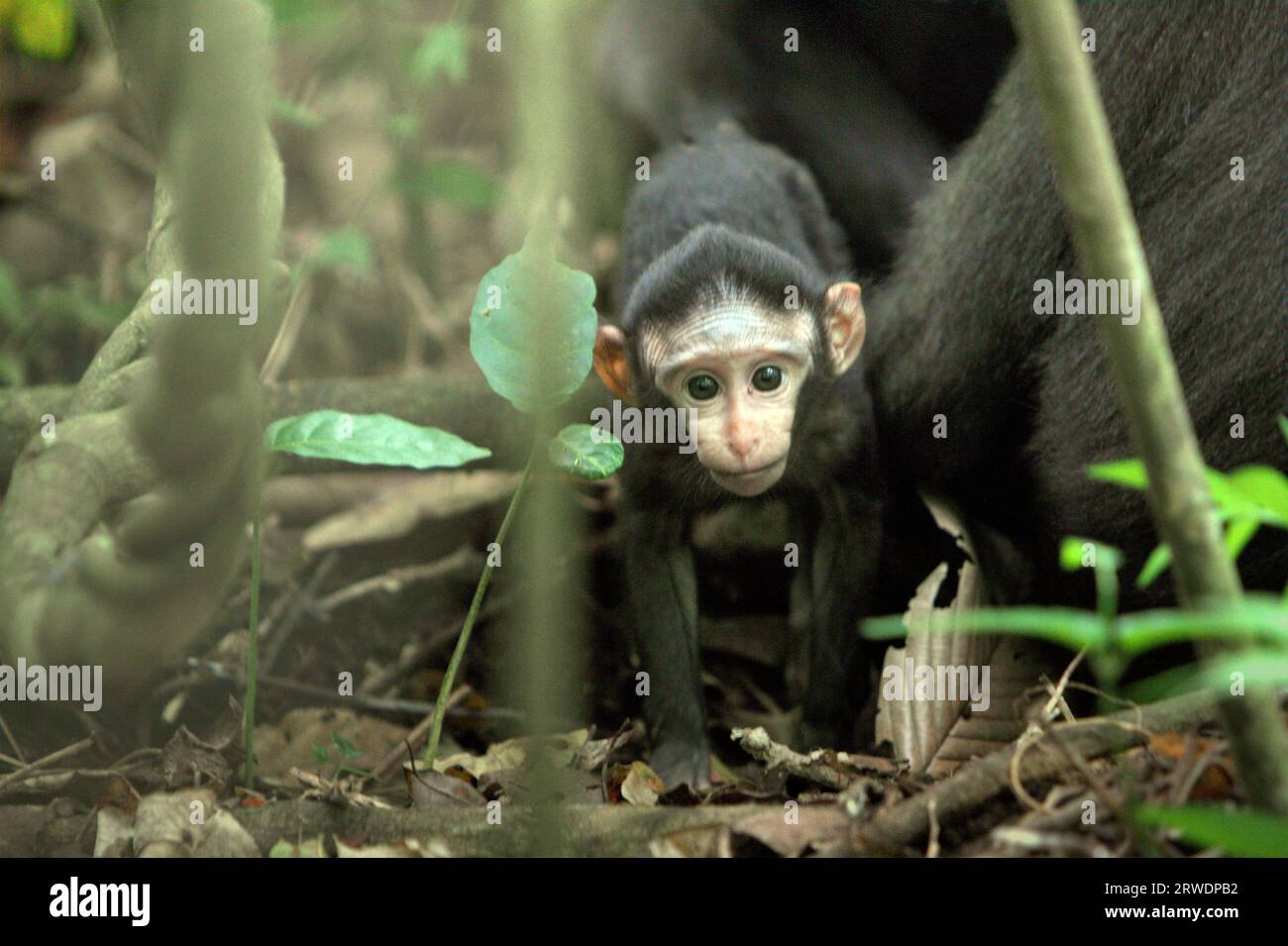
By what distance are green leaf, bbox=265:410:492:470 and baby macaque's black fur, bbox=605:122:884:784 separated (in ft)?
2.28

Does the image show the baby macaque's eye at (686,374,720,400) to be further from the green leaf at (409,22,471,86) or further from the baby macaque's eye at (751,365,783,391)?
the green leaf at (409,22,471,86)

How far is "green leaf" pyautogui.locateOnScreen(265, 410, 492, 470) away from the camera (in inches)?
87.7

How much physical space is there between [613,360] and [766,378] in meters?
0.35

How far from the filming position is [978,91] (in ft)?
14.6

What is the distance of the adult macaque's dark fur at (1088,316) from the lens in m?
2.37

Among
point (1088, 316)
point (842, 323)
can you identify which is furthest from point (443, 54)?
point (1088, 316)

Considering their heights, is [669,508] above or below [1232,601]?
above

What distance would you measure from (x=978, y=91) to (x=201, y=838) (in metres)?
3.39

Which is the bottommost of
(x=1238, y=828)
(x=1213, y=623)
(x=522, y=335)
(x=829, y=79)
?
(x=1238, y=828)

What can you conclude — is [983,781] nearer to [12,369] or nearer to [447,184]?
[12,369]

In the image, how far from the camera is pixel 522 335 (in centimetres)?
227
